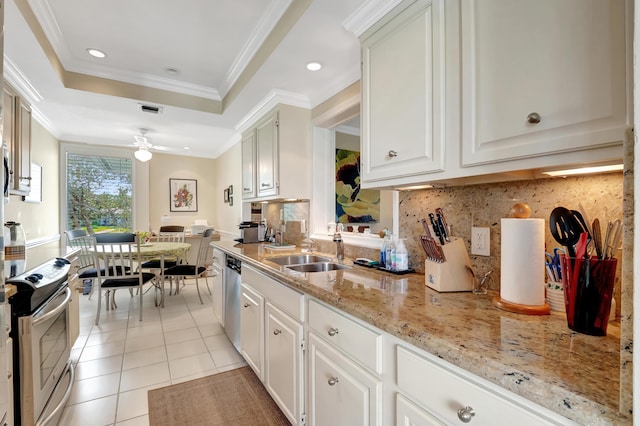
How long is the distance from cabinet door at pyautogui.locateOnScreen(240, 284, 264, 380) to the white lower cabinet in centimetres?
117

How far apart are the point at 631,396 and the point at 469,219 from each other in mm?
951

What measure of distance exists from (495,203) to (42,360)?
236cm

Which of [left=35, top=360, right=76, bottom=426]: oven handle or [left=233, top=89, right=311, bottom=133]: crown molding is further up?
[left=233, top=89, right=311, bottom=133]: crown molding

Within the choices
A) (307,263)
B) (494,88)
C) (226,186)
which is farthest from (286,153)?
(226,186)

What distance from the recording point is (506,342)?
0.77 m

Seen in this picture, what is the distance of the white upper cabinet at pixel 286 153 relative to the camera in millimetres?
2672

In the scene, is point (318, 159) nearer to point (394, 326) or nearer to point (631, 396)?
point (394, 326)

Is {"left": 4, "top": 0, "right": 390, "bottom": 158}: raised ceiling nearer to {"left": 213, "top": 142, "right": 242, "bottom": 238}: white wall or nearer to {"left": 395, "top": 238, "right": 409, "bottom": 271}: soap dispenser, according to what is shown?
{"left": 395, "top": 238, "right": 409, "bottom": 271}: soap dispenser

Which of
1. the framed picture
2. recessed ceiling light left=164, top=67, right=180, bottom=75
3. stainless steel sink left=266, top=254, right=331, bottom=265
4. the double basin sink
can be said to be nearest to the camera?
the double basin sink

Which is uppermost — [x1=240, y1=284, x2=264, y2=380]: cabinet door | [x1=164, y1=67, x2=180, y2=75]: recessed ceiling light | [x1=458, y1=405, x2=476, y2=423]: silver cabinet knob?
[x1=164, y1=67, x2=180, y2=75]: recessed ceiling light

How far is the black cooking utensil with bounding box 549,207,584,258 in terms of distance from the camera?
858 millimetres

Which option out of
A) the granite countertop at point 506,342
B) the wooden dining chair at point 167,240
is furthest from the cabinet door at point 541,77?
the wooden dining chair at point 167,240

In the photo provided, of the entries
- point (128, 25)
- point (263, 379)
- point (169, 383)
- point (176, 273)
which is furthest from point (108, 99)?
point (263, 379)

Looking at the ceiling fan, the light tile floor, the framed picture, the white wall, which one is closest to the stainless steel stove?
the light tile floor
